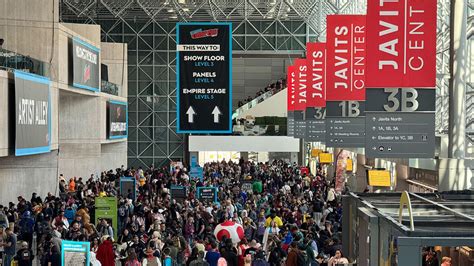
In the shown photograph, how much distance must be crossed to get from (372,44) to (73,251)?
17.0ft

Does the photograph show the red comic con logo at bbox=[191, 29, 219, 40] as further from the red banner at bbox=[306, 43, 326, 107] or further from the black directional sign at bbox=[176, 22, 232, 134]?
the red banner at bbox=[306, 43, 326, 107]

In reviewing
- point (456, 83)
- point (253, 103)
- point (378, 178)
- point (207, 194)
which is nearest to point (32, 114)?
point (207, 194)

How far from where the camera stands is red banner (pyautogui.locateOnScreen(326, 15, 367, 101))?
17172mm

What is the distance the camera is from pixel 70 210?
20453 mm

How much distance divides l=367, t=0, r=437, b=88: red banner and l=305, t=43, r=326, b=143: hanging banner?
32.1 feet

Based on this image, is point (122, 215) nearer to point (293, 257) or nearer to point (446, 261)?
point (293, 257)

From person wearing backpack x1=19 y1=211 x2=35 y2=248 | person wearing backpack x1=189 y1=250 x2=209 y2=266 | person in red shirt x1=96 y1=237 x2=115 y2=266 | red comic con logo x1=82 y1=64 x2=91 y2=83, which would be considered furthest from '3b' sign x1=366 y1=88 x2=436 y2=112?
red comic con logo x1=82 y1=64 x2=91 y2=83

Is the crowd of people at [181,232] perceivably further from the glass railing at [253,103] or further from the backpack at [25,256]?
the glass railing at [253,103]

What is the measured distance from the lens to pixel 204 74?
1931 cm

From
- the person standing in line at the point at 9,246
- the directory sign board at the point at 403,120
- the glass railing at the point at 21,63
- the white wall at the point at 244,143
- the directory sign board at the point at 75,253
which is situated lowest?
the person standing in line at the point at 9,246

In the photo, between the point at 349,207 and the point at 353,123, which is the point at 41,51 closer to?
the point at 353,123

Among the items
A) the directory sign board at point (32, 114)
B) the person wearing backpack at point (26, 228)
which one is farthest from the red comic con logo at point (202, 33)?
the directory sign board at point (32, 114)

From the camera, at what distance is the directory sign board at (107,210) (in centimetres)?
1894

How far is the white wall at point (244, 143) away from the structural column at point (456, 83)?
29.0m
